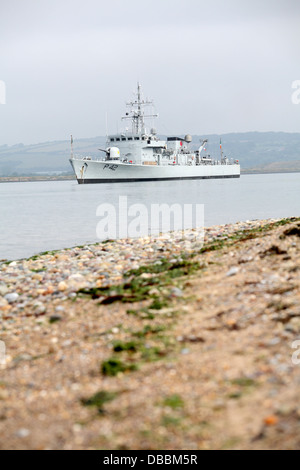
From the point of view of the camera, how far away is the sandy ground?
399cm

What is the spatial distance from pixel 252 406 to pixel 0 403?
2.27 meters

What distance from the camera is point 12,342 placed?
21.0ft

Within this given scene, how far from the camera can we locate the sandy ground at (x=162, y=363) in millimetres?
3992

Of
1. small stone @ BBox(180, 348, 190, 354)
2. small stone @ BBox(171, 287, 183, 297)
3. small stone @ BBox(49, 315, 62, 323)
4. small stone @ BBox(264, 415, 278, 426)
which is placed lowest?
small stone @ BBox(49, 315, 62, 323)

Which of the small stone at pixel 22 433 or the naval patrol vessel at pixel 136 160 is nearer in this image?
the small stone at pixel 22 433

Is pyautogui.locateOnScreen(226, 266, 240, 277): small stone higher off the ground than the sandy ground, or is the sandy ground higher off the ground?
pyautogui.locateOnScreen(226, 266, 240, 277): small stone

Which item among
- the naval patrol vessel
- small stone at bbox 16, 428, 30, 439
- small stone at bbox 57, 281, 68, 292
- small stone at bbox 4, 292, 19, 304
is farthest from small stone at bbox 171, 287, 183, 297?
the naval patrol vessel

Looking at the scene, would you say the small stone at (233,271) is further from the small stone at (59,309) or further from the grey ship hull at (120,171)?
the grey ship hull at (120,171)

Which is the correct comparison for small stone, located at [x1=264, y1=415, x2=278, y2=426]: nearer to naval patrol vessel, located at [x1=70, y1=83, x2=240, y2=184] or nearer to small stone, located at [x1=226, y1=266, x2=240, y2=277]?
small stone, located at [x1=226, y1=266, x2=240, y2=277]

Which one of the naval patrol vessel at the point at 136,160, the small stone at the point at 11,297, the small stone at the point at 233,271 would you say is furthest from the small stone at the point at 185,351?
the naval patrol vessel at the point at 136,160

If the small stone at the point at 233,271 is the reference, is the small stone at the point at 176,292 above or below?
below

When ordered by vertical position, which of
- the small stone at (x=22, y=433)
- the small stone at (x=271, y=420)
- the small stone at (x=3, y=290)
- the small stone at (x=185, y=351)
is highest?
the small stone at (x=185, y=351)

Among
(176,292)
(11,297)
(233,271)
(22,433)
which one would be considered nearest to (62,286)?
(11,297)
